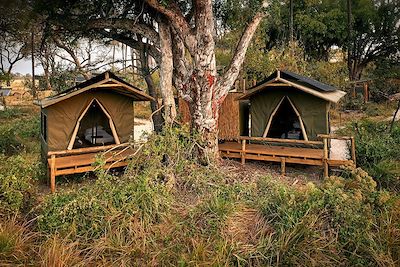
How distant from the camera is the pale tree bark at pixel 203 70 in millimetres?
7664

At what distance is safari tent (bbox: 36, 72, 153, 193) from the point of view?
25.3ft

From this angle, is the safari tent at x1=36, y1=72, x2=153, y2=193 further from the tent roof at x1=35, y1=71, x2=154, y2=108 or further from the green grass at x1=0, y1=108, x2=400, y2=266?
the green grass at x1=0, y1=108, x2=400, y2=266

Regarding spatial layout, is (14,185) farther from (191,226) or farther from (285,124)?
(285,124)

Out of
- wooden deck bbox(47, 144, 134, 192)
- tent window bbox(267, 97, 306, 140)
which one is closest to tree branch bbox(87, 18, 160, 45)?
wooden deck bbox(47, 144, 134, 192)

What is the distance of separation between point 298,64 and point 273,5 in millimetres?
10424

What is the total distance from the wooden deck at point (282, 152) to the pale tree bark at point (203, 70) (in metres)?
0.82

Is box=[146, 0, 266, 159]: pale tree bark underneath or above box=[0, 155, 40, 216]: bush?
above

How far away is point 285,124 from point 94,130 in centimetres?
527

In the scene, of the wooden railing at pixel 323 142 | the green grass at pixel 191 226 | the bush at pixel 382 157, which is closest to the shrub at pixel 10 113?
the wooden railing at pixel 323 142

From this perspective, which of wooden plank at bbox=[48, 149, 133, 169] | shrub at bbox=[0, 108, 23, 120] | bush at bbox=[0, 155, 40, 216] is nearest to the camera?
bush at bbox=[0, 155, 40, 216]

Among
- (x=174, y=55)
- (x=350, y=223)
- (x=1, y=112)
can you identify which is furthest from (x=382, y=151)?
(x=1, y=112)

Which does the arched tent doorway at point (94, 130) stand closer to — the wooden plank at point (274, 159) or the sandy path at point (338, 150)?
the wooden plank at point (274, 159)

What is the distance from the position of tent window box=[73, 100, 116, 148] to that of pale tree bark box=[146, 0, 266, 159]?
2400mm

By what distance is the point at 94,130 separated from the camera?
9516mm
